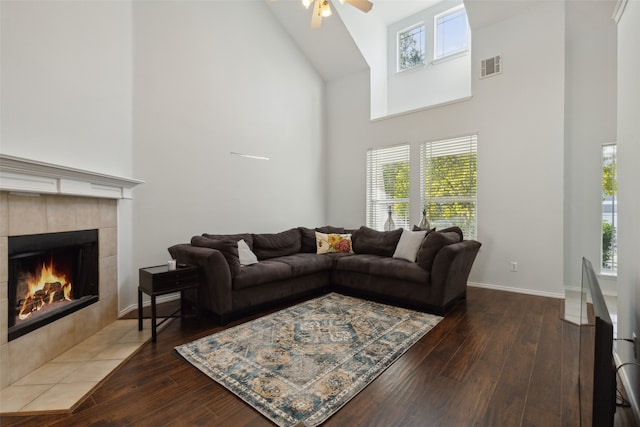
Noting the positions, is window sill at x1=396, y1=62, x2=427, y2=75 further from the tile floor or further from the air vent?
the tile floor

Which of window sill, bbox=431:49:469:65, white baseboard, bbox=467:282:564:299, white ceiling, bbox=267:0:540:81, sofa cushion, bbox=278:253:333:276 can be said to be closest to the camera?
sofa cushion, bbox=278:253:333:276

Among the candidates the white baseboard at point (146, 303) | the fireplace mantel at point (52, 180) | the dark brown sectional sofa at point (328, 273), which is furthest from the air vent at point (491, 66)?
the white baseboard at point (146, 303)

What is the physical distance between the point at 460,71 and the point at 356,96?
1.83 m

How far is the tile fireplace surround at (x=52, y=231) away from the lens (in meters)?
1.91

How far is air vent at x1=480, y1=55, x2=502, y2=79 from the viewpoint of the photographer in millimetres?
4262

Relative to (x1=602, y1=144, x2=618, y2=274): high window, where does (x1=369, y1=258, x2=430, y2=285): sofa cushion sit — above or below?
below

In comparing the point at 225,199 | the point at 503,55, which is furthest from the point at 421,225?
the point at 225,199

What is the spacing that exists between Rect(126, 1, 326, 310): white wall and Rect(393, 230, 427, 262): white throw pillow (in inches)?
85.5

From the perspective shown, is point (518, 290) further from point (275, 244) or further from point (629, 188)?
point (275, 244)

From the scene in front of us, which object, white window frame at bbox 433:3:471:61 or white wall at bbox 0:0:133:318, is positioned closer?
white wall at bbox 0:0:133:318

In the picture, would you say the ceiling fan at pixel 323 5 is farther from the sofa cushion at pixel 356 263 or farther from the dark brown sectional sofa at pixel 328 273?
the sofa cushion at pixel 356 263

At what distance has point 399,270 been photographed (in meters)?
3.44

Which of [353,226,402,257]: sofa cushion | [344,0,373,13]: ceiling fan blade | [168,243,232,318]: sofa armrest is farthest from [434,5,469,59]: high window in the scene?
[168,243,232,318]: sofa armrest

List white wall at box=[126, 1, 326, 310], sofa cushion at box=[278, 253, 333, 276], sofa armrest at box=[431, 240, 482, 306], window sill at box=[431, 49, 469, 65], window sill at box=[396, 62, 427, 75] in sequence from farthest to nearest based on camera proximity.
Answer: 1. window sill at box=[396, 62, 427, 75]
2. window sill at box=[431, 49, 469, 65]
3. sofa cushion at box=[278, 253, 333, 276]
4. white wall at box=[126, 1, 326, 310]
5. sofa armrest at box=[431, 240, 482, 306]
